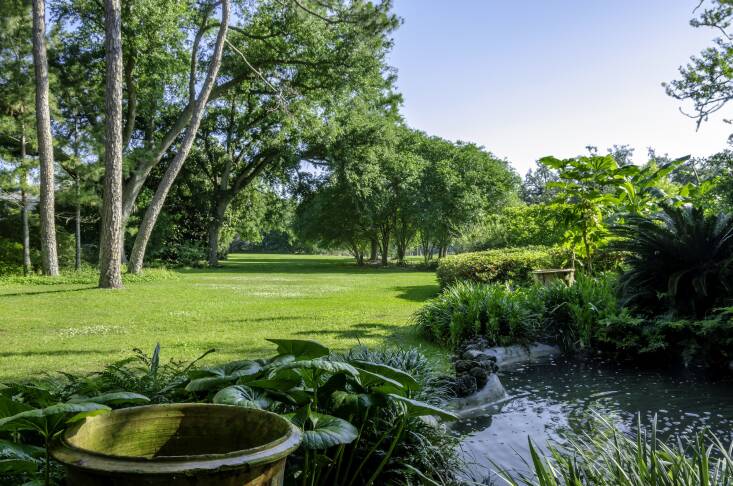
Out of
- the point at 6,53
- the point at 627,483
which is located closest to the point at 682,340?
the point at 627,483

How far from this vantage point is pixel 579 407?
467 centimetres

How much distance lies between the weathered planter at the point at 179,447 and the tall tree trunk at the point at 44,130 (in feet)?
51.8

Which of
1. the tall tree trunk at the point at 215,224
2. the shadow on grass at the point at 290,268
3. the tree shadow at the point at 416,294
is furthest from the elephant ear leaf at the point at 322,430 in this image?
the tall tree trunk at the point at 215,224

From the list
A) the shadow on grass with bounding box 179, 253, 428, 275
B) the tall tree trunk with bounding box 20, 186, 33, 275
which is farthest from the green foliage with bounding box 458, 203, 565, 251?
the tall tree trunk with bounding box 20, 186, 33, 275

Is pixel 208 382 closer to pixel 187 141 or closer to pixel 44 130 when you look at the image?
pixel 187 141

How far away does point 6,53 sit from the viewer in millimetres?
17328

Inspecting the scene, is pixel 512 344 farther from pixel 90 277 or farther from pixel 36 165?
pixel 36 165

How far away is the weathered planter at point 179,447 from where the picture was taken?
52.1 inches

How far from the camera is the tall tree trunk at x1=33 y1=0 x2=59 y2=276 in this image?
576 inches

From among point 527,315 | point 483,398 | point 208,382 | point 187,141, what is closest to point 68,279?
point 187,141

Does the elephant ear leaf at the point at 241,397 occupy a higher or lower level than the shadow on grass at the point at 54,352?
higher

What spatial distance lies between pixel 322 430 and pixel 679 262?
633cm

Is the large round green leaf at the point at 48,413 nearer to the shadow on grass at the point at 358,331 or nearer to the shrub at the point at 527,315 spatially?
the shrub at the point at 527,315

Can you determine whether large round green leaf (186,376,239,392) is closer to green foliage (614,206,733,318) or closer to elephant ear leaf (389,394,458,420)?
elephant ear leaf (389,394,458,420)
